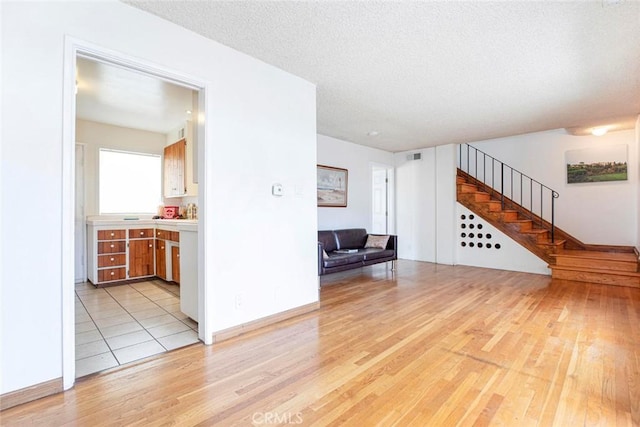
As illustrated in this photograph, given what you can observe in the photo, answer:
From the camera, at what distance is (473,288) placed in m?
4.37

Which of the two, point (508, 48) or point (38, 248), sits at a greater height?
point (508, 48)

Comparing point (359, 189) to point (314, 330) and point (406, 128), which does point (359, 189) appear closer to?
point (406, 128)

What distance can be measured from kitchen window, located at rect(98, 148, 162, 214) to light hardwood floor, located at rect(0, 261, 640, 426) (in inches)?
153

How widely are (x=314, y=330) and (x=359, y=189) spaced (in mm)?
4046

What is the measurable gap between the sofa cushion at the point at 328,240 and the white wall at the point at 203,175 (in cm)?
161

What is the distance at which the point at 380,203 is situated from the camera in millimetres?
7426

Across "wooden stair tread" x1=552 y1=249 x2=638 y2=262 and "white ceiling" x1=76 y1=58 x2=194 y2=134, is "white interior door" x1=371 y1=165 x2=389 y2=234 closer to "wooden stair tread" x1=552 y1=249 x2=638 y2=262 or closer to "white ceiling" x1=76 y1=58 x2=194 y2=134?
"wooden stair tread" x1=552 y1=249 x2=638 y2=262

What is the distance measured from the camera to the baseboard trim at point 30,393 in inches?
66.6

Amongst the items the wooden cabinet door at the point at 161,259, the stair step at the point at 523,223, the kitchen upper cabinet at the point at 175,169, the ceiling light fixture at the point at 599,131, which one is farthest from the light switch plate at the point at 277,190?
the ceiling light fixture at the point at 599,131

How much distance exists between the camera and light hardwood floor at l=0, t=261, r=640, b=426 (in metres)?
1.63

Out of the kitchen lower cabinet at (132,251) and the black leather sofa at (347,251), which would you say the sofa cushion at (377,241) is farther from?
the kitchen lower cabinet at (132,251)

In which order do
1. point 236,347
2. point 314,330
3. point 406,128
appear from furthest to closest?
1. point 406,128
2. point 314,330
3. point 236,347

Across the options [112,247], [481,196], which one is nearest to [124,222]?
[112,247]

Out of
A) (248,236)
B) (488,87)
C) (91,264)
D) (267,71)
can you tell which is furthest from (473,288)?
(91,264)
